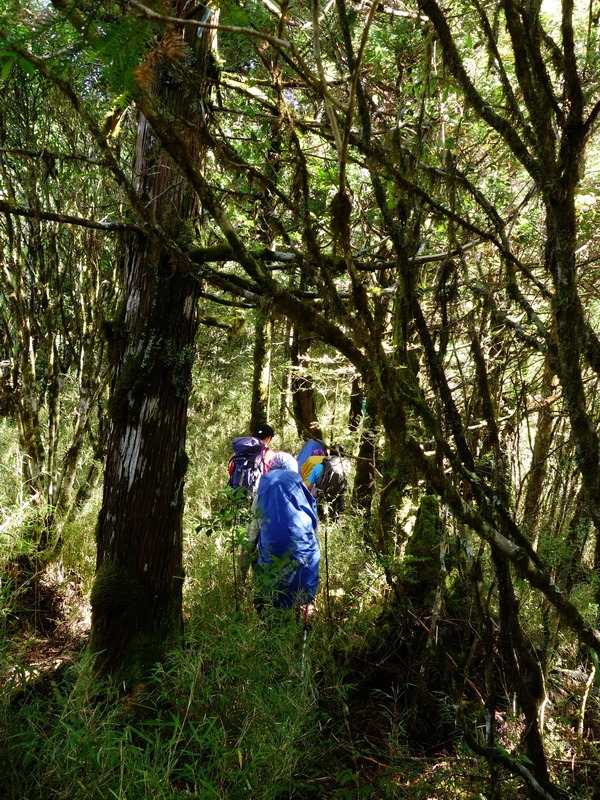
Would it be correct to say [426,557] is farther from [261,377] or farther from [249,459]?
[261,377]

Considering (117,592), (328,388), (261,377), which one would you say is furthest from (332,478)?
(117,592)

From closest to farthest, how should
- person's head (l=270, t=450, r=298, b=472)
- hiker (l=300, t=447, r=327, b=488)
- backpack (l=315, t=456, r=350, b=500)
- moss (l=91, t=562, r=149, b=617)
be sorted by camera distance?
1. moss (l=91, t=562, r=149, b=617)
2. person's head (l=270, t=450, r=298, b=472)
3. hiker (l=300, t=447, r=327, b=488)
4. backpack (l=315, t=456, r=350, b=500)

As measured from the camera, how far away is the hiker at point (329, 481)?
23.4ft

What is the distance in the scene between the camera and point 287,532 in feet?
14.7

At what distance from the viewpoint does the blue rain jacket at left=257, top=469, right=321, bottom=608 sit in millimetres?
4457

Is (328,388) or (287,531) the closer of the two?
(287,531)

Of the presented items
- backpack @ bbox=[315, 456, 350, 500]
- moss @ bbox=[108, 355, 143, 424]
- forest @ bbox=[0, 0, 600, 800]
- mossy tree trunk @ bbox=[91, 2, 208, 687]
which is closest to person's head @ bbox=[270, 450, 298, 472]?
forest @ bbox=[0, 0, 600, 800]

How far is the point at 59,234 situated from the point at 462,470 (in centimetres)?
474

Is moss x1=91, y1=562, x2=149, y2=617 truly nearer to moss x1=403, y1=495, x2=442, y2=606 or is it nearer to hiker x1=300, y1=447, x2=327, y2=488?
moss x1=403, y1=495, x2=442, y2=606

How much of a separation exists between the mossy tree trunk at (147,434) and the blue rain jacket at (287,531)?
793 millimetres

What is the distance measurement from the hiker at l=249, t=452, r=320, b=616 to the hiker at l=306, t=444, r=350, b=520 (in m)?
2.36

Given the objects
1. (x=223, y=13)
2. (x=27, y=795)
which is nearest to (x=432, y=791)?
(x=27, y=795)

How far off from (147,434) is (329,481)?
13.2 feet

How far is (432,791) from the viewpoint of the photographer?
289 centimetres
